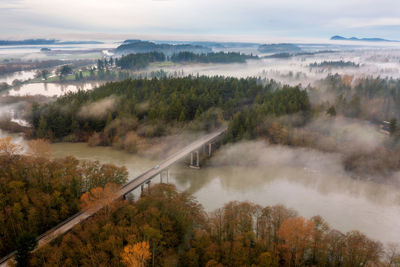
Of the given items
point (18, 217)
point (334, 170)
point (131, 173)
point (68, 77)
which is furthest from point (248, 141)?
point (68, 77)

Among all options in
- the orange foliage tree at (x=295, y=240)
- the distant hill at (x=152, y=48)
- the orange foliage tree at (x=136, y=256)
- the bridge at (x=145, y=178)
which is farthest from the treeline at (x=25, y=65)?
the orange foliage tree at (x=295, y=240)

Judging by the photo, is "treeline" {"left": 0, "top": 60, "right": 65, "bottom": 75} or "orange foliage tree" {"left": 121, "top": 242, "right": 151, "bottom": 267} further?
"treeline" {"left": 0, "top": 60, "right": 65, "bottom": 75}

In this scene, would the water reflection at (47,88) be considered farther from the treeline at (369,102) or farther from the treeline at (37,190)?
the treeline at (369,102)

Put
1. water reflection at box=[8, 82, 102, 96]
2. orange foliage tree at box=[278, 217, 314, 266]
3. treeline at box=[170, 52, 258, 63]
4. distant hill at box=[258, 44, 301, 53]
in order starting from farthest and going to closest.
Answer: distant hill at box=[258, 44, 301, 53], treeline at box=[170, 52, 258, 63], water reflection at box=[8, 82, 102, 96], orange foliage tree at box=[278, 217, 314, 266]

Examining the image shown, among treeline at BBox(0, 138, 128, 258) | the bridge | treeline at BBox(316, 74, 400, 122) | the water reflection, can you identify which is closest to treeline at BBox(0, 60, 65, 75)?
the water reflection

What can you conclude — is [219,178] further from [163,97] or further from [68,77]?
[68,77]

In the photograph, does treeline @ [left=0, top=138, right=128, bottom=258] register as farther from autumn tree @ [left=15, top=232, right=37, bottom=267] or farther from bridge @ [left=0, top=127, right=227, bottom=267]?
autumn tree @ [left=15, top=232, right=37, bottom=267]

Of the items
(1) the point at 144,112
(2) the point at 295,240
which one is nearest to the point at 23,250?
(2) the point at 295,240
